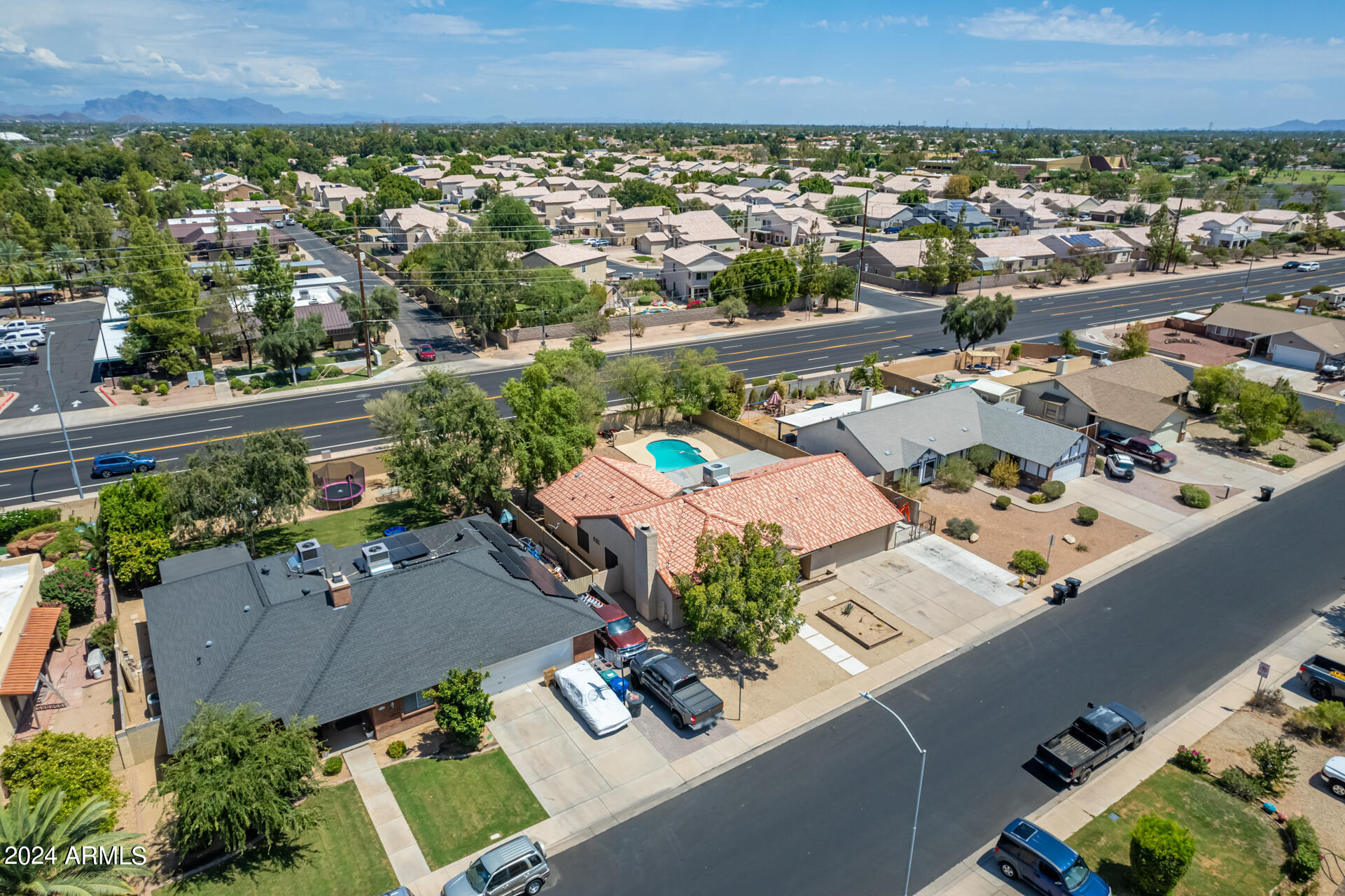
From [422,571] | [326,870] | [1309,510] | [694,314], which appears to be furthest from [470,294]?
[1309,510]

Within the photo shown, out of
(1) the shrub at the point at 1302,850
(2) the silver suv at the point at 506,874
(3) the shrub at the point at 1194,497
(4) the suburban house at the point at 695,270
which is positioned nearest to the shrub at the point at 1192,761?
(1) the shrub at the point at 1302,850

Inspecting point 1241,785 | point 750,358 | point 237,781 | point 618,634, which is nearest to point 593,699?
point 618,634

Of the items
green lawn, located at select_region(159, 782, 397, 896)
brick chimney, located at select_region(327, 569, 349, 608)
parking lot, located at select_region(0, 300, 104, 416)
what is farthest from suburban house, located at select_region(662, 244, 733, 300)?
green lawn, located at select_region(159, 782, 397, 896)

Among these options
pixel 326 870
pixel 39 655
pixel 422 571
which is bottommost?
pixel 326 870

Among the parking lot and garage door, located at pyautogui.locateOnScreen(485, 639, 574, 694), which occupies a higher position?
the parking lot

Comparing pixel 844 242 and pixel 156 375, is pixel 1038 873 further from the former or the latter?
pixel 844 242

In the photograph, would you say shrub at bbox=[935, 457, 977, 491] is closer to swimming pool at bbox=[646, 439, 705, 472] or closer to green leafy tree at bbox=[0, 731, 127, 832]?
swimming pool at bbox=[646, 439, 705, 472]
